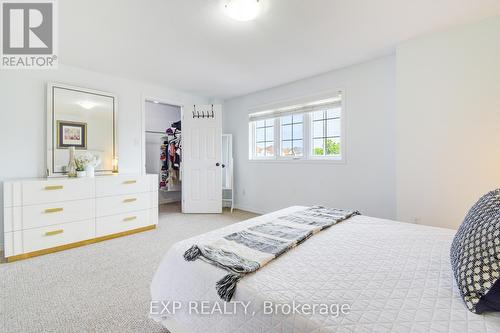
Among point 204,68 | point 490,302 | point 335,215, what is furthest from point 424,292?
point 204,68

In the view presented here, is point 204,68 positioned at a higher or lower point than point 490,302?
higher

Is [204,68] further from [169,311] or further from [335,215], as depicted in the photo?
[169,311]

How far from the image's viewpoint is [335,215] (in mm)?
1959

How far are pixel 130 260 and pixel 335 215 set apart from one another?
2.08 m

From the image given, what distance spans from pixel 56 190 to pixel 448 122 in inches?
166

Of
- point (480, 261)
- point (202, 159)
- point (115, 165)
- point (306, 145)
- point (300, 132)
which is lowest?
point (480, 261)

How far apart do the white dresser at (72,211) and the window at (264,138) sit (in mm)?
2018

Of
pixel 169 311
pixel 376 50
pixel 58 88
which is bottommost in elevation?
pixel 169 311

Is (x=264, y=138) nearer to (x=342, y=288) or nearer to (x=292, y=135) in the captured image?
(x=292, y=135)

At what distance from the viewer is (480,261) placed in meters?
0.85

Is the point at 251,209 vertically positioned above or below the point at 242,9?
below

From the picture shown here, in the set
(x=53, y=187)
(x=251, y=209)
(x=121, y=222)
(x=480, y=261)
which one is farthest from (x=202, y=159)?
(x=480, y=261)

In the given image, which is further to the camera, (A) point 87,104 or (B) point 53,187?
(A) point 87,104

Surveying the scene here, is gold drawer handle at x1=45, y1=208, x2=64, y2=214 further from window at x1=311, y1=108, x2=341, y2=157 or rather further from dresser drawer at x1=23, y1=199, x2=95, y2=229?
window at x1=311, y1=108, x2=341, y2=157
